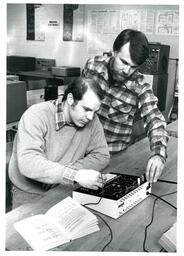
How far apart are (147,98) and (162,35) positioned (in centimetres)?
291

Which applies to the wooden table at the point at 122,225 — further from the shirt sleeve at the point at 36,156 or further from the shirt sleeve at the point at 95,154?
the shirt sleeve at the point at 95,154

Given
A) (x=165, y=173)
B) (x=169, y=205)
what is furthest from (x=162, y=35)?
(x=169, y=205)

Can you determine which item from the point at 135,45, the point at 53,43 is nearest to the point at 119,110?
the point at 135,45

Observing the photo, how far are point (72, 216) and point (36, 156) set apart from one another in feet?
1.09

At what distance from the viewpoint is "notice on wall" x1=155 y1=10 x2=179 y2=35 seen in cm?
423

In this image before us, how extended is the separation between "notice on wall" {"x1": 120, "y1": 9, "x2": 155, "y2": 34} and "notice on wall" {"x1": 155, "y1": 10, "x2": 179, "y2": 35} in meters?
0.09

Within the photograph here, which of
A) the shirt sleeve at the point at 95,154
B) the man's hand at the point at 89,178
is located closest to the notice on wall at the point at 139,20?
the shirt sleeve at the point at 95,154

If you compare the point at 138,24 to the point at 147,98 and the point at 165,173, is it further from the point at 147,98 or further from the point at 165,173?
the point at 165,173

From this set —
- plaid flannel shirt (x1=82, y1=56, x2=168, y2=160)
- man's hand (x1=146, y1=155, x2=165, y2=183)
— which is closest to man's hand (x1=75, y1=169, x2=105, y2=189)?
man's hand (x1=146, y1=155, x2=165, y2=183)

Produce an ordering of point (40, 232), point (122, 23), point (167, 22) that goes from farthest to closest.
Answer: point (122, 23), point (167, 22), point (40, 232)

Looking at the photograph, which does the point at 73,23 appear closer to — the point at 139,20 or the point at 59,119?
the point at 139,20

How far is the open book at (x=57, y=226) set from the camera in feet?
3.35

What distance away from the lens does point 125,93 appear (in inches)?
79.0

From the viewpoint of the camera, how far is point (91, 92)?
1.50 metres
